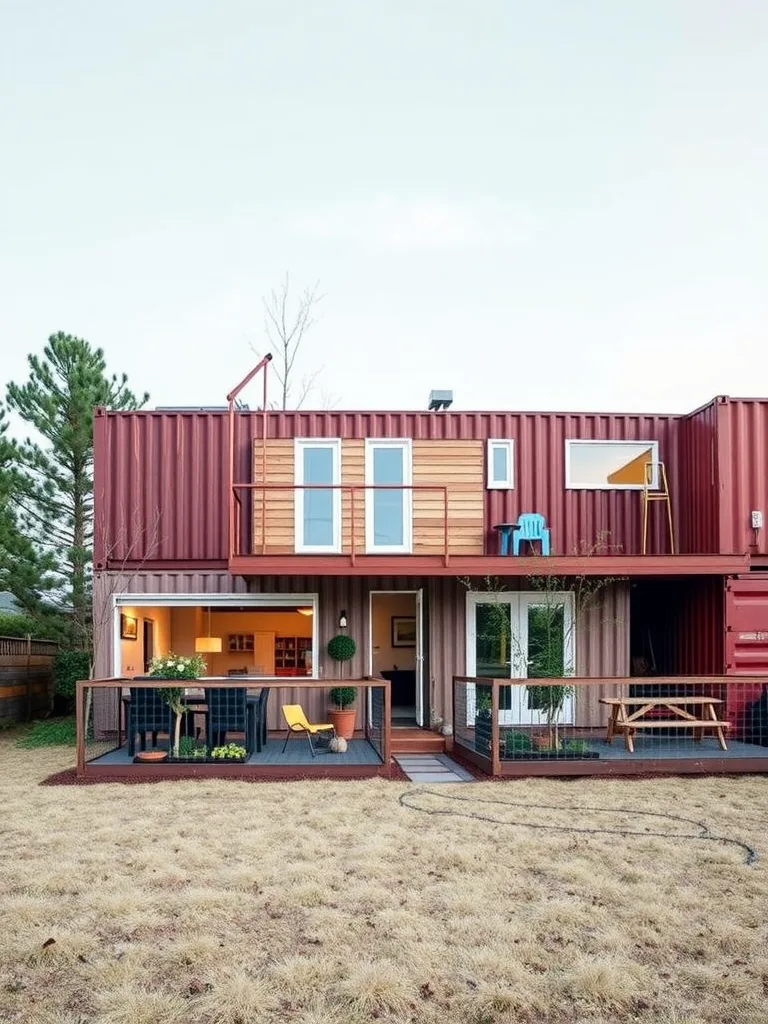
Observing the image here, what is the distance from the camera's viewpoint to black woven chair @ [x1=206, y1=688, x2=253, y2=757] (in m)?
10.8

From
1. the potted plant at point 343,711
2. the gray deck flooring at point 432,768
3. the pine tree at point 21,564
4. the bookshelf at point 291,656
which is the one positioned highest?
the pine tree at point 21,564

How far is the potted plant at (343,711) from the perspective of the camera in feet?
41.9

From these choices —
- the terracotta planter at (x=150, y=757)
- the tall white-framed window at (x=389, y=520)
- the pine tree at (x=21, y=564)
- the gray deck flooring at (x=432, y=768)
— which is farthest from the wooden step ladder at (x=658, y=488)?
the pine tree at (x=21, y=564)

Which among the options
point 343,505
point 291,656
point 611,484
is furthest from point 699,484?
point 291,656

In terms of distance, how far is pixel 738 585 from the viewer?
41.4ft

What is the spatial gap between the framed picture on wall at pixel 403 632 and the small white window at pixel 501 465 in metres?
4.43

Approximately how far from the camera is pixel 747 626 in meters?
12.6

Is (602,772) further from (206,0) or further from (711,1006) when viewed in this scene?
(206,0)

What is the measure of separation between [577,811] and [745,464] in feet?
21.7

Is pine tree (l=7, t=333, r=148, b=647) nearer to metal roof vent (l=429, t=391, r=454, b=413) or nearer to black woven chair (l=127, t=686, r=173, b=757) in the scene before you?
metal roof vent (l=429, t=391, r=454, b=413)

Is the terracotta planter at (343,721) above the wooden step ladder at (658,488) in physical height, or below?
below

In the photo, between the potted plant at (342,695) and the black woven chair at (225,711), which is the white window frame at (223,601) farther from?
the black woven chair at (225,711)

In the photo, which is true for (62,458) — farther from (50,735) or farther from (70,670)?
(50,735)

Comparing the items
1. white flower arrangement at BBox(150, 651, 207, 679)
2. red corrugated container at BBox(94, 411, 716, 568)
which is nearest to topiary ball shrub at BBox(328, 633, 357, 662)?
red corrugated container at BBox(94, 411, 716, 568)
